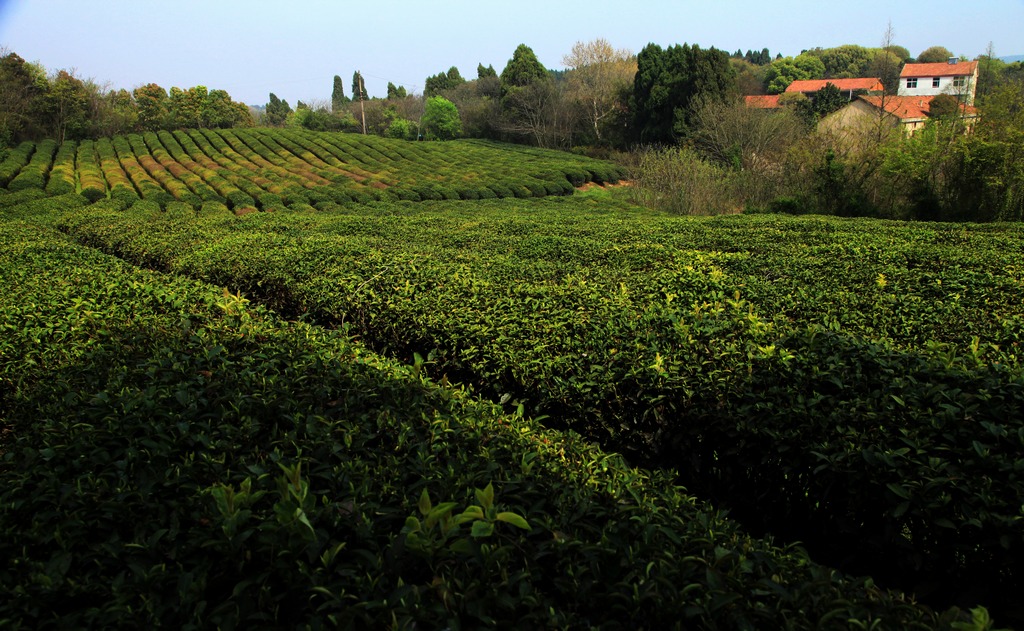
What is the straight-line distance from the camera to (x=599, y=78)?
58.2 metres

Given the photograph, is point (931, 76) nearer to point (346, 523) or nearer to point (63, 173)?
point (63, 173)

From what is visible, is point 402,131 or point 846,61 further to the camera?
point 846,61

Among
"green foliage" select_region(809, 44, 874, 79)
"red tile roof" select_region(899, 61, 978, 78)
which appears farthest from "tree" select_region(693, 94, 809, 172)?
"green foliage" select_region(809, 44, 874, 79)

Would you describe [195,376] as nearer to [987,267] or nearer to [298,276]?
[298,276]

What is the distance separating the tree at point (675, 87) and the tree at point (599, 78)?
5911 mm

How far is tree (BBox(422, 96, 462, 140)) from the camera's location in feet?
211

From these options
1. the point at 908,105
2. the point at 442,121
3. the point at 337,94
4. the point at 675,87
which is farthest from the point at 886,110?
the point at 337,94

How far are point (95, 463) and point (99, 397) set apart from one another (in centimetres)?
64

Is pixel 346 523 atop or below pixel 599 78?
below

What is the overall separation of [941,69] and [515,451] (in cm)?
7633

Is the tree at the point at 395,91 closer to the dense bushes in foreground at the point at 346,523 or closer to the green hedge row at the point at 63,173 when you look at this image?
the green hedge row at the point at 63,173

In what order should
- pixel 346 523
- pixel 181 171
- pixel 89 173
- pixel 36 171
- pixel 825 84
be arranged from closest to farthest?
pixel 346 523 < pixel 36 171 < pixel 89 173 < pixel 181 171 < pixel 825 84

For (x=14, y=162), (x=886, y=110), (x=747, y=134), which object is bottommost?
(x=14, y=162)

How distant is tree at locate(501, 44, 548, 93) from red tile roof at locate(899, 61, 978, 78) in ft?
126
